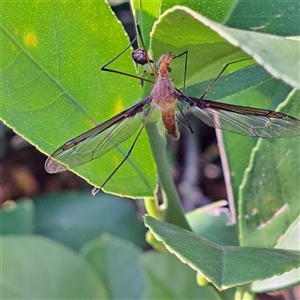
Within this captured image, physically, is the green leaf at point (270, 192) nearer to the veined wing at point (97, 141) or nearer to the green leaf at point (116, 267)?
the veined wing at point (97, 141)

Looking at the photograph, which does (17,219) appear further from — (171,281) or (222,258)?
(222,258)

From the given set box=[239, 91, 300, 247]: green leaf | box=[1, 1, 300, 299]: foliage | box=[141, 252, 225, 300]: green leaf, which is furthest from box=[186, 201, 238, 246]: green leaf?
box=[239, 91, 300, 247]: green leaf

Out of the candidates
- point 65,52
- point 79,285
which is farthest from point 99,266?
point 65,52

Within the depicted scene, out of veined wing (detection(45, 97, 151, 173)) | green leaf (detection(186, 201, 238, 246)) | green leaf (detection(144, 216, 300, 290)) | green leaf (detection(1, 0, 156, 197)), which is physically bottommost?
green leaf (detection(186, 201, 238, 246))

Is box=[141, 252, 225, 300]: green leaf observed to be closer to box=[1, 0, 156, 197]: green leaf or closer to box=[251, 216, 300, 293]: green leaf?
box=[251, 216, 300, 293]: green leaf

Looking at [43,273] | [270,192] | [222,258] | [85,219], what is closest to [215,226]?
[270,192]

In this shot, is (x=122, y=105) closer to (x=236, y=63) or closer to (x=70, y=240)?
(x=236, y=63)
